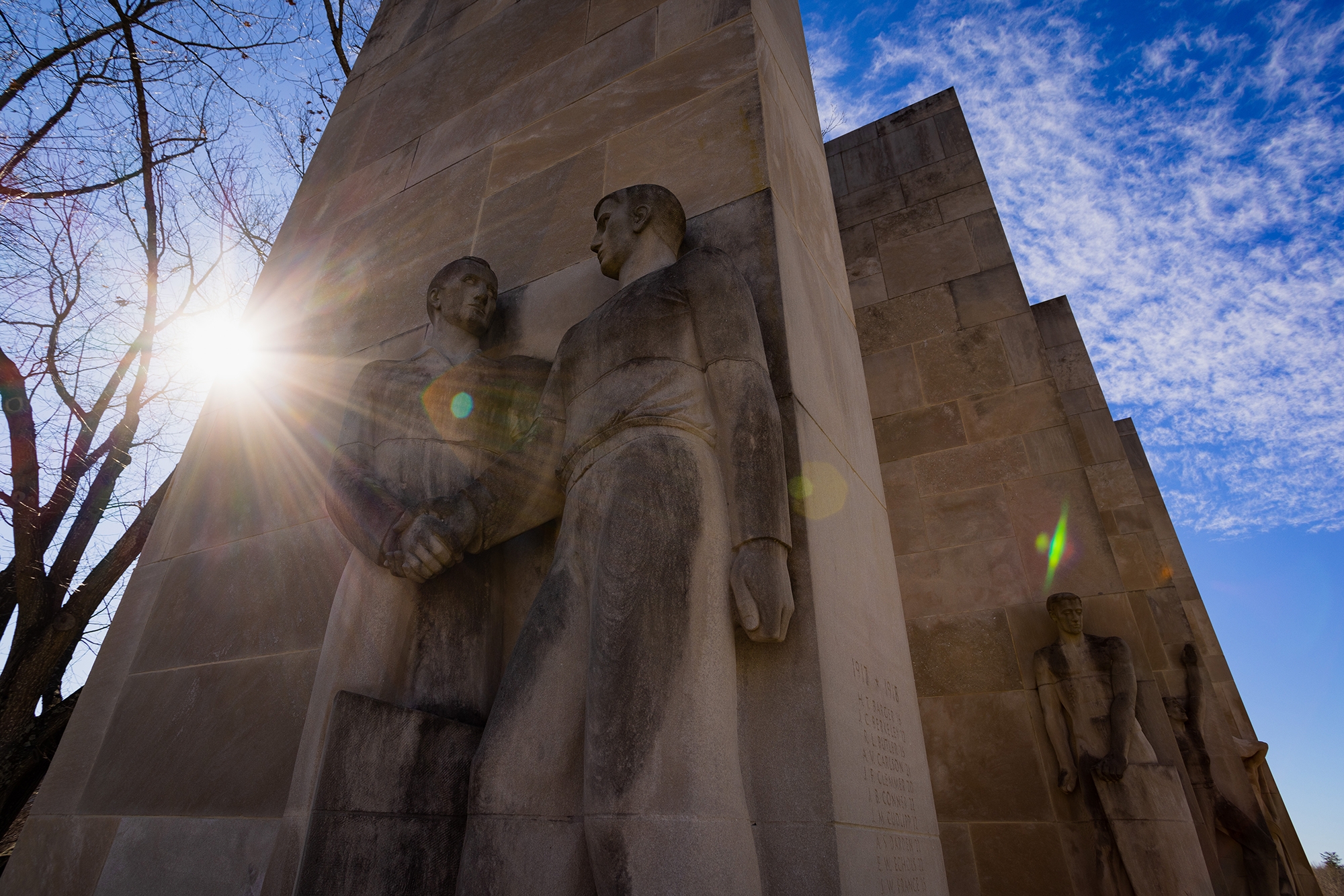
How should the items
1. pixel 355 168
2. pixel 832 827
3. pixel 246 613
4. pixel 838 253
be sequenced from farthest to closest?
pixel 355 168 → pixel 838 253 → pixel 246 613 → pixel 832 827

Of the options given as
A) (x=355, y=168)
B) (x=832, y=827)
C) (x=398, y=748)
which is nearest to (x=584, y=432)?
(x=398, y=748)

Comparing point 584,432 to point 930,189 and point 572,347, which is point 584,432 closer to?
point 572,347

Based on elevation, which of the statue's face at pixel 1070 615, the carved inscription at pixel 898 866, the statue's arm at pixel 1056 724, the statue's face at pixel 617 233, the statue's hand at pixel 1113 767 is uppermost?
the statue's face at pixel 617 233

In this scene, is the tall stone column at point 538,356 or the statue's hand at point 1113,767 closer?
the tall stone column at point 538,356

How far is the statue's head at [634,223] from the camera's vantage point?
319cm

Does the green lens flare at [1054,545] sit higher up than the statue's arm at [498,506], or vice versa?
the green lens flare at [1054,545]

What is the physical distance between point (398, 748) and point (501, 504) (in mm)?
872

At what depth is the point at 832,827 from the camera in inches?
79.0

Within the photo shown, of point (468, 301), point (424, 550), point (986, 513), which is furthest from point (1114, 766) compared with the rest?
point (468, 301)

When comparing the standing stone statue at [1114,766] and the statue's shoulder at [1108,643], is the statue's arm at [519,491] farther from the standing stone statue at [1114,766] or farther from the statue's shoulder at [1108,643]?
the statue's shoulder at [1108,643]

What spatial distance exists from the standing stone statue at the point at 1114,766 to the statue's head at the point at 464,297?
16.6 feet

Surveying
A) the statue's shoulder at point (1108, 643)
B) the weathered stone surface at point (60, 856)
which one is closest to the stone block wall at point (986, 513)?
the statue's shoulder at point (1108, 643)

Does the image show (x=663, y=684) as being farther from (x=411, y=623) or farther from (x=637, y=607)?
(x=411, y=623)

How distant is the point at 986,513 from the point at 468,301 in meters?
5.40
